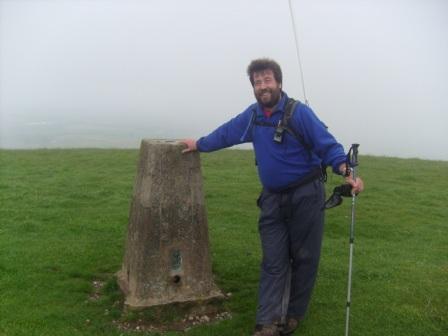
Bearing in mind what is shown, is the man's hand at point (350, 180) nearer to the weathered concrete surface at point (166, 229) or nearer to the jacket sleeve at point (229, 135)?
the jacket sleeve at point (229, 135)

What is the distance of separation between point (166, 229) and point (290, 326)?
2.06m

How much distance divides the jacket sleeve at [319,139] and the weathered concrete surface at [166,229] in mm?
1725

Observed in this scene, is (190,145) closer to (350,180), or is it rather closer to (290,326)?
(350,180)

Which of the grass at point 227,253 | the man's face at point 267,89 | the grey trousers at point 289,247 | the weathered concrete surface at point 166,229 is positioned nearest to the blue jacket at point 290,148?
the man's face at point 267,89

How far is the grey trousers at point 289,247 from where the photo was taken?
641cm

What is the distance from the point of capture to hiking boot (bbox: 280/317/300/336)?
6684 millimetres

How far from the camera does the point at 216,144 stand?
Result: 7.05 m

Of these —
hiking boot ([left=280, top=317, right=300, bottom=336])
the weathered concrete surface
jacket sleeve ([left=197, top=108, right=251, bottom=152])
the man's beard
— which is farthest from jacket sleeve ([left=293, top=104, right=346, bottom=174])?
hiking boot ([left=280, top=317, right=300, bottom=336])

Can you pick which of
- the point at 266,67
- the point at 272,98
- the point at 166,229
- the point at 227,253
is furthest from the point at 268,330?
the point at 227,253

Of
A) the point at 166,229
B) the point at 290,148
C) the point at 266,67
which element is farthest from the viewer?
the point at 166,229

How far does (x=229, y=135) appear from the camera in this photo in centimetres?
696

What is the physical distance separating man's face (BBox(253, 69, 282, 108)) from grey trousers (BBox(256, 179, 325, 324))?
111 cm

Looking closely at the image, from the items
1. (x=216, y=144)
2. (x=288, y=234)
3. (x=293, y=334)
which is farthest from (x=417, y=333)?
(x=216, y=144)

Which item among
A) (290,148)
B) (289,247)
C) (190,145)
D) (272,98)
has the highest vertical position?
(272,98)
